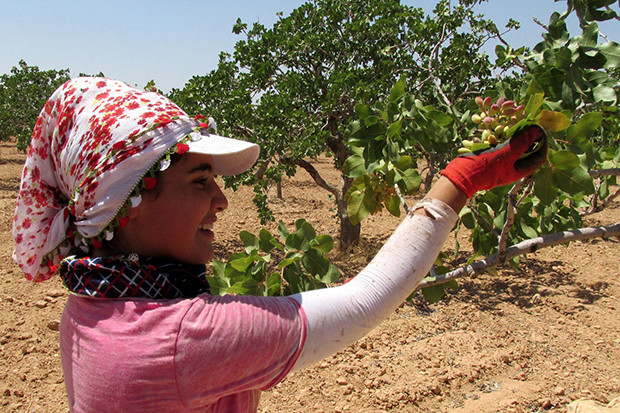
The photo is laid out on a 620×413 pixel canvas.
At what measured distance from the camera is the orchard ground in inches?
137

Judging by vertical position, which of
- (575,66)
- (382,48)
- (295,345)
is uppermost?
(382,48)

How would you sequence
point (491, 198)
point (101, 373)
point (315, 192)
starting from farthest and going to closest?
point (315, 192) < point (491, 198) < point (101, 373)

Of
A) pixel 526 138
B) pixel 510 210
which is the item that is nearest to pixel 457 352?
pixel 510 210

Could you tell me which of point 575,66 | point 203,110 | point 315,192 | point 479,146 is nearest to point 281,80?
point 203,110

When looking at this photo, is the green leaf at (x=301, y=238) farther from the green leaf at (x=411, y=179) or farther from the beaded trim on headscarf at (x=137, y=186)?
the beaded trim on headscarf at (x=137, y=186)

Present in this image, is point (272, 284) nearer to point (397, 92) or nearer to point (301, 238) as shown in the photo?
point (301, 238)

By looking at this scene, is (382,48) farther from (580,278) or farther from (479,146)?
(479,146)

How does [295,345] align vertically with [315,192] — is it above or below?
above

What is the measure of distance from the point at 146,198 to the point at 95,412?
1.34 feet

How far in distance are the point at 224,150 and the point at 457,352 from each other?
3695 millimetres

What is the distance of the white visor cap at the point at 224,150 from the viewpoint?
39.1 inches

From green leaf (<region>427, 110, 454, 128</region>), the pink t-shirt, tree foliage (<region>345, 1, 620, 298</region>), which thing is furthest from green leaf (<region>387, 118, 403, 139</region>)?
the pink t-shirt

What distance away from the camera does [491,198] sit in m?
1.73

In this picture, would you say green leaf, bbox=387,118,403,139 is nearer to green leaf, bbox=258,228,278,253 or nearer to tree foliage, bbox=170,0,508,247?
green leaf, bbox=258,228,278,253
